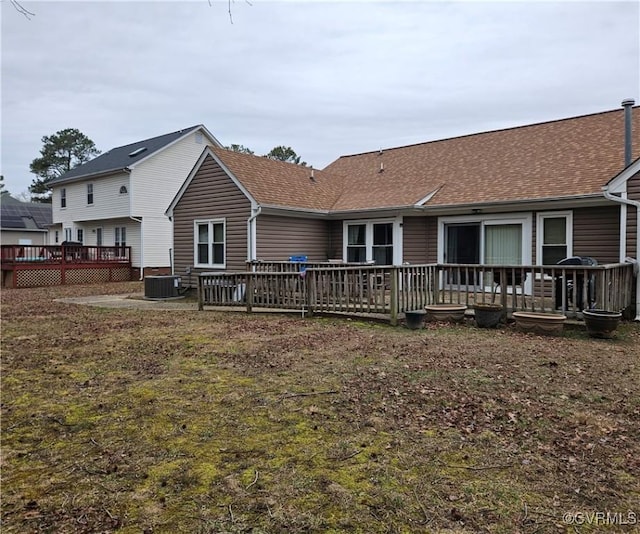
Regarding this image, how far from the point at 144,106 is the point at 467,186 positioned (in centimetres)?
2558

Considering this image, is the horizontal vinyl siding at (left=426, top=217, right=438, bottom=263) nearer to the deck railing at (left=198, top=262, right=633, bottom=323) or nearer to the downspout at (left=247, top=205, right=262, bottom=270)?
the deck railing at (left=198, top=262, right=633, bottom=323)

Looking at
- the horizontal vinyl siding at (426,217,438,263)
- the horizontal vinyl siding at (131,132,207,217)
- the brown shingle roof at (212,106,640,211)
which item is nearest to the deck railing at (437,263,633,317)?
the brown shingle roof at (212,106,640,211)

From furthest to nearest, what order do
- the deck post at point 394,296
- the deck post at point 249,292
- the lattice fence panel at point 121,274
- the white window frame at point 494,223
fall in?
the lattice fence panel at point 121,274 → the white window frame at point 494,223 → the deck post at point 249,292 → the deck post at point 394,296

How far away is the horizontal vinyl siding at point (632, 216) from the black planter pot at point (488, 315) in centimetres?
332

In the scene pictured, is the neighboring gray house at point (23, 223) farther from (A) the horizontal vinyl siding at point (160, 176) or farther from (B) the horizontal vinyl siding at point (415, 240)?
(B) the horizontal vinyl siding at point (415, 240)

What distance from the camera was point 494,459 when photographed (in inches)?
130

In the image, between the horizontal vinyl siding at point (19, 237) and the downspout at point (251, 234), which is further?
the horizontal vinyl siding at point (19, 237)

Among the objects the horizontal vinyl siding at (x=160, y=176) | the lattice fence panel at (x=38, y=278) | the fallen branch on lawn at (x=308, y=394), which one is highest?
the horizontal vinyl siding at (x=160, y=176)

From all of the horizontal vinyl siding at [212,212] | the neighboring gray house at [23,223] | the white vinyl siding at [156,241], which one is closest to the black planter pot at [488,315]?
the horizontal vinyl siding at [212,212]

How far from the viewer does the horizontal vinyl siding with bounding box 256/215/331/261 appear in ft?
46.6

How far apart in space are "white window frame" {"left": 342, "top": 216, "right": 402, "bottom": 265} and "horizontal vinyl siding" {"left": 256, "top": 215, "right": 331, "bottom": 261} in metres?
0.86

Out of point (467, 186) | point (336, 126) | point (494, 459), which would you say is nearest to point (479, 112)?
point (336, 126)

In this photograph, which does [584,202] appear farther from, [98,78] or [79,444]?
[98,78]

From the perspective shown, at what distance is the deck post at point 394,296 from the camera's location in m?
8.93
